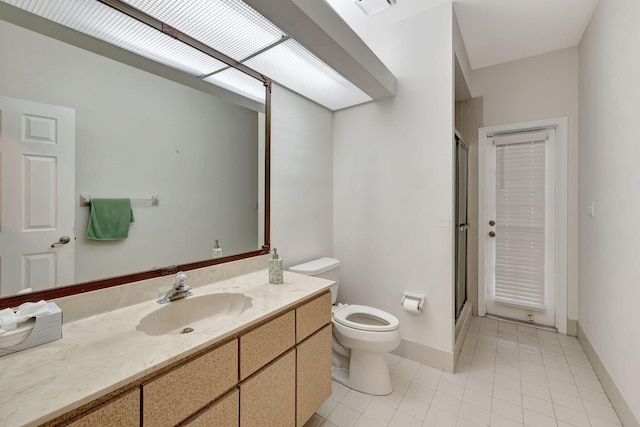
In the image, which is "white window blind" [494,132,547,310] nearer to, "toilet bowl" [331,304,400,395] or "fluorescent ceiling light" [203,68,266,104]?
"toilet bowl" [331,304,400,395]

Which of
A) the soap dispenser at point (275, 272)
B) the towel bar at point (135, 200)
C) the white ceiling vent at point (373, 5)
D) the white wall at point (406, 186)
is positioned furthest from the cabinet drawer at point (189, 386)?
the white ceiling vent at point (373, 5)

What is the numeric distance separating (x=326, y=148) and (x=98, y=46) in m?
1.74

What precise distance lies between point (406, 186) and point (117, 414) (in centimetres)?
210

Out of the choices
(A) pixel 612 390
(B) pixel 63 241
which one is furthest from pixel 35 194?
(A) pixel 612 390

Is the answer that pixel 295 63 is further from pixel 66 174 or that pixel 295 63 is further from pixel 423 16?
pixel 66 174

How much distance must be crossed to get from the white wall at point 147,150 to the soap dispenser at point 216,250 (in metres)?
0.03

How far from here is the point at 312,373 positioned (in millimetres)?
1424

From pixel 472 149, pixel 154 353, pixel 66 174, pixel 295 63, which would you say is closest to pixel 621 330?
pixel 472 149

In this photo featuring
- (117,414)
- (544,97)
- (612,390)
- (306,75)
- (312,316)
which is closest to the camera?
(117,414)

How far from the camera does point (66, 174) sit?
108cm

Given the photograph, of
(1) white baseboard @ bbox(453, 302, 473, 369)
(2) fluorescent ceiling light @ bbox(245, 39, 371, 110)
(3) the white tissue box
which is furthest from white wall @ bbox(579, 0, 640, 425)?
(3) the white tissue box

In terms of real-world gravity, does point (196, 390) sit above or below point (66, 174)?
below

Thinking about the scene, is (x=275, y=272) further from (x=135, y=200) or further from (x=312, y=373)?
(x=135, y=200)

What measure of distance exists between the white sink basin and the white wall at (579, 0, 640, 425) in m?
2.05
